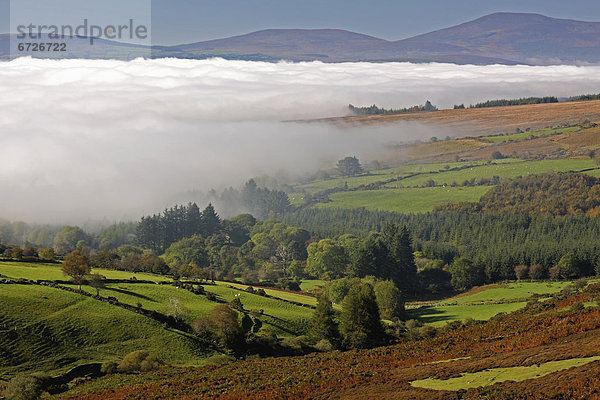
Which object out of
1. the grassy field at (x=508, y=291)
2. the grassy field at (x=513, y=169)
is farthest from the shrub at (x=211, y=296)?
the grassy field at (x=513, y=169)

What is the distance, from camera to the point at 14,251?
9700cm

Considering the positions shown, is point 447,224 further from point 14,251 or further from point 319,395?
point 319,395

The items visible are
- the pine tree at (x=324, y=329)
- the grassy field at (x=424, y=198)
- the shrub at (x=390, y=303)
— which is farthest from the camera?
the grassy field at (x=424, y=198)

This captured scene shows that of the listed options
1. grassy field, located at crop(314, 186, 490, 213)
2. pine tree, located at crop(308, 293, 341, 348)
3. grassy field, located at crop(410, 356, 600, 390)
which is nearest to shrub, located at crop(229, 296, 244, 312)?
pine tree, located at crop(308, 293, 341, 348)

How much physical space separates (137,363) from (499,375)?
36512 mm

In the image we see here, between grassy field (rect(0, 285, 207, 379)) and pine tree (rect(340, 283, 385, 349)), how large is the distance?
1640 cm

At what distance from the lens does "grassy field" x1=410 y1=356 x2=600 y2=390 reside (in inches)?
1081

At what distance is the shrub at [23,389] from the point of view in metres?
44.9

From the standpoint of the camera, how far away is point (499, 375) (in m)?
29.1

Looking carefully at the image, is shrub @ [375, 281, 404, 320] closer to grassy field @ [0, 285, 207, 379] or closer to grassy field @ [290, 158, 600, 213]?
grassy field @ [0, 285, 207, 379]

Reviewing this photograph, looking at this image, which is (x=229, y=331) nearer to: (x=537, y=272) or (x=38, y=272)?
(x=38, y=272)

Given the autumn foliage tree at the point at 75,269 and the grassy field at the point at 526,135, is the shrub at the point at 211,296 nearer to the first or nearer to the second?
the autumn foliage tree at the point at 75,269

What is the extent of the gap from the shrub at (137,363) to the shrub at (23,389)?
7779mm

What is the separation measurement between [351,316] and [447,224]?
10292 cm
